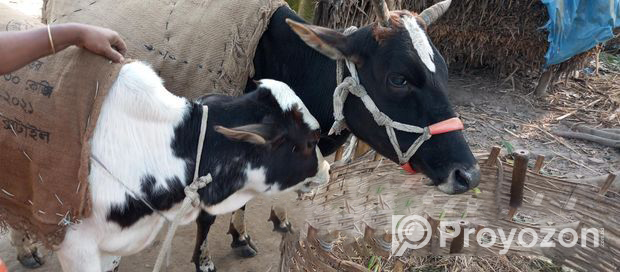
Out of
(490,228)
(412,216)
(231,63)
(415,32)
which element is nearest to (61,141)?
(231,63)

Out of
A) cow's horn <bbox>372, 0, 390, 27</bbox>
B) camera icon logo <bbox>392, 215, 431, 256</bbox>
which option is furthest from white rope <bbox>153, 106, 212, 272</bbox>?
camera icon logo <bbox>392, 215, 431, 256</bbox>

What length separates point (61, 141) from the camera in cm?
207

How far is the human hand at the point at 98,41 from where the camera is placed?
2072 millimetres

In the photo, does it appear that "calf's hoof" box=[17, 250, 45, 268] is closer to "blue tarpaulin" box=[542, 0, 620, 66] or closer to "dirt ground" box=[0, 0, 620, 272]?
"dirt ground" box=[0, 0, 620, 272]

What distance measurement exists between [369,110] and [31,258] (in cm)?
252

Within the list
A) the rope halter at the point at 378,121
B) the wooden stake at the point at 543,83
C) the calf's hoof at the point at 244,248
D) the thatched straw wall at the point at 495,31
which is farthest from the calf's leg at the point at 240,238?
the wooden stake at the point at 543,83

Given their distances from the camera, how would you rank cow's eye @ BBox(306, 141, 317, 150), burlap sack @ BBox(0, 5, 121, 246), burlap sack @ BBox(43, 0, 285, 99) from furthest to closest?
1. burlap sack @ BBox(43, 0, 285, 99)
2. cow's eye @ BBox(306, 141, 317, 150)
3. burlap sack @ BBox(0, 5, 121, 246)

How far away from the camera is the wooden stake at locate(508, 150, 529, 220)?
330 cm

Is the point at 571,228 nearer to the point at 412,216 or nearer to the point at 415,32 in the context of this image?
the point at 412,216

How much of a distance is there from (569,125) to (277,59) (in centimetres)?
461

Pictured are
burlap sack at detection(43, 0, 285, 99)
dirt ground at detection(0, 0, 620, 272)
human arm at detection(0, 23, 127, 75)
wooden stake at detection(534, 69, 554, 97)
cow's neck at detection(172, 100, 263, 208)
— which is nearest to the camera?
human arm at detection(0, 23, 127, 75)

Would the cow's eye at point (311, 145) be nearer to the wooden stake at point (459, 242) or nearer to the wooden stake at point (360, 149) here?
the wooden stake at point (459, 242)

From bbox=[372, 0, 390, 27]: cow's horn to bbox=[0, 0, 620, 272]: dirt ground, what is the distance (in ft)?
5.12

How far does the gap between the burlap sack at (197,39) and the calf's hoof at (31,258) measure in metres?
1.54
